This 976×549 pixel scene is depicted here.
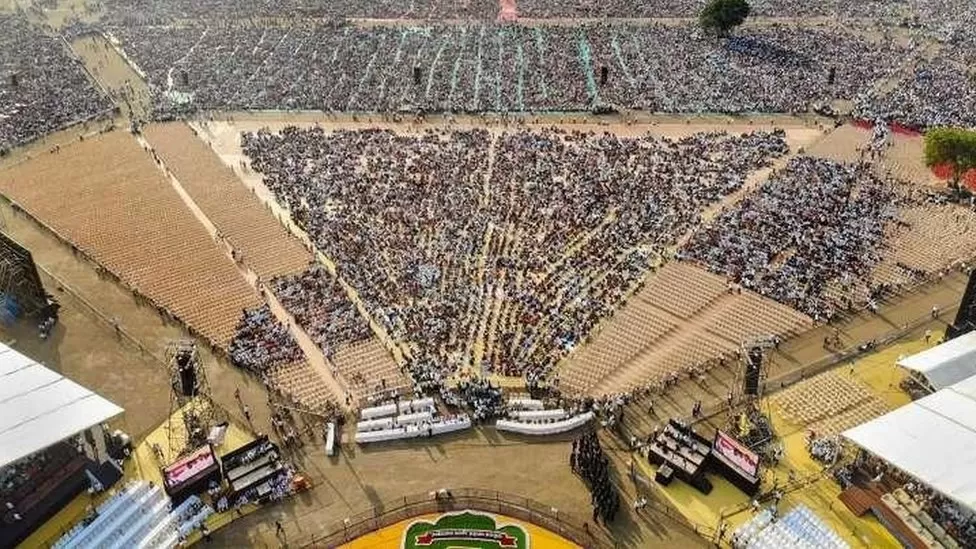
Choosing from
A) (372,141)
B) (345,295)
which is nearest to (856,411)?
(345,295)

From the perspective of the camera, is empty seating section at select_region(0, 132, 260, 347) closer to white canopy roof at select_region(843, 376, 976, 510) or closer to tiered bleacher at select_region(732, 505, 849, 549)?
tiered bleacher at select_region(732, 505, 849, 549)

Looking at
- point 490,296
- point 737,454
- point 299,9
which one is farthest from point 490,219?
point 299,9

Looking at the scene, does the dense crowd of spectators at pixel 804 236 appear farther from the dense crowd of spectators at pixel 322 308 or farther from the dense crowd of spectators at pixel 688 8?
the dense crowd of spectators at pixel 688 8

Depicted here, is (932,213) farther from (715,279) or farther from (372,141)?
(372,141)

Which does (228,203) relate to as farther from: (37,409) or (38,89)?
(38,89)

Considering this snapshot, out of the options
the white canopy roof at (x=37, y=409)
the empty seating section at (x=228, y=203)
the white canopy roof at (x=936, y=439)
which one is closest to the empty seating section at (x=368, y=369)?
the empty seating section at (x=228, y=203)

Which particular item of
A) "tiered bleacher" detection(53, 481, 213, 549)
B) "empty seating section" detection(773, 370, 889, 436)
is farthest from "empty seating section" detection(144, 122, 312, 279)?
"empty seating section" detection(773, 370, 889, 436)
